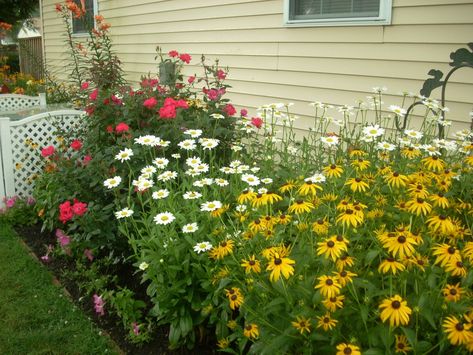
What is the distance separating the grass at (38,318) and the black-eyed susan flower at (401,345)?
1.60m

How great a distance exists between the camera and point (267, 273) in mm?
1678

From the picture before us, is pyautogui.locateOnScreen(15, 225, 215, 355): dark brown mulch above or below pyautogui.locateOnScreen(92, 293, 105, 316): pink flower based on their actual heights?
below

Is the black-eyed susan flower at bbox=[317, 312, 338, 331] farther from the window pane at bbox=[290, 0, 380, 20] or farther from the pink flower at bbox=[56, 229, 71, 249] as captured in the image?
the window pane at bbox=[290, 0, 380, 20]

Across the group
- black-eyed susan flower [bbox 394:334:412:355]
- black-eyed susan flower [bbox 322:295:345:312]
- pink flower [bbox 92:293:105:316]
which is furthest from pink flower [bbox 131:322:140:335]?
black-eyed susan flower [bbox 394:334:412:355]

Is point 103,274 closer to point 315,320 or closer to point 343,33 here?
point 315,320

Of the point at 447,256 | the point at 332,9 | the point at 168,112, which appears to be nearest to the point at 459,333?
the point at 447,256

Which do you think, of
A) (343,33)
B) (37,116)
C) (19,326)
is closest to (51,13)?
(37,116)

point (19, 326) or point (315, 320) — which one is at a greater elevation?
point (315, 320)

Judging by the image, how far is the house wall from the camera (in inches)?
135

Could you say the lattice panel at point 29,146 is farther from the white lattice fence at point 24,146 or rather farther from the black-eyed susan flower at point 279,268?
the black-eyed susan flower at point 279,268

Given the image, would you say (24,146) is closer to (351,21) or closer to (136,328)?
(136,328)

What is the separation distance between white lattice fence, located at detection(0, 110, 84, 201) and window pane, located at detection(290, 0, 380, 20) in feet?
7.80

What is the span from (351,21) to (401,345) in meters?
3.15

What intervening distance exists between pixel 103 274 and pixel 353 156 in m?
1.85
